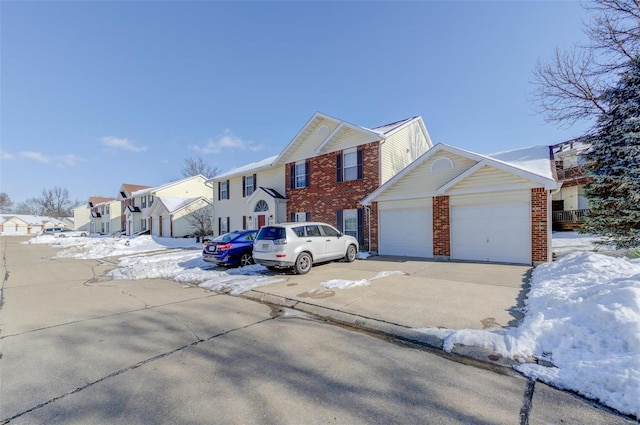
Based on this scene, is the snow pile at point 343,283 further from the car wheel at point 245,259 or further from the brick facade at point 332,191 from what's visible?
the brick facade at point 332,191

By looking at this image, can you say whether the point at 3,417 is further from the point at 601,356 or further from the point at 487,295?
the point at 487,295

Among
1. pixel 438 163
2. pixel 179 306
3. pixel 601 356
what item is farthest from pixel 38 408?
pixel 438 163

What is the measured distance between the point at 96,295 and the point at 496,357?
29.6 feet

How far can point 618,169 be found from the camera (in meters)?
9.38

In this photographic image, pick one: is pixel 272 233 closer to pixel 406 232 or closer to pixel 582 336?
pixel 406 232

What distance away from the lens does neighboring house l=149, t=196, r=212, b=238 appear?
28.4 metres

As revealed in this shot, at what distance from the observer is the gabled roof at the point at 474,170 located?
9.02 metres

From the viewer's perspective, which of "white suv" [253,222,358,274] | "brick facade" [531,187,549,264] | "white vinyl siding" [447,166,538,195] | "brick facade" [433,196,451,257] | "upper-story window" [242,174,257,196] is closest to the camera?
"white suv" [253,222,358,274]

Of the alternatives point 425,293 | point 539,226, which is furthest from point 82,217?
point 539,226

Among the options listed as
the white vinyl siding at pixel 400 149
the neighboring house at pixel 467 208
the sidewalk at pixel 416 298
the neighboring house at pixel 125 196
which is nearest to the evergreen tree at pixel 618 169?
the neighboring house at pixel 467 208

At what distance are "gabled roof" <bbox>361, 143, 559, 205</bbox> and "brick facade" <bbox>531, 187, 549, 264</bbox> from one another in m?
0.37

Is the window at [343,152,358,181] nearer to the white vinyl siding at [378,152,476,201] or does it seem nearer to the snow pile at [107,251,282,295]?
the white vinyl siding at [378,152,476,201]

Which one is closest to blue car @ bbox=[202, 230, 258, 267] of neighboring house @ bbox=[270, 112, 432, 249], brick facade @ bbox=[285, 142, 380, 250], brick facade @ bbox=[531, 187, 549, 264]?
brick facade @ bbox=[285, 142, 380, 250]

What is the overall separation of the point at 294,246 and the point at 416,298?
412 centimetres
